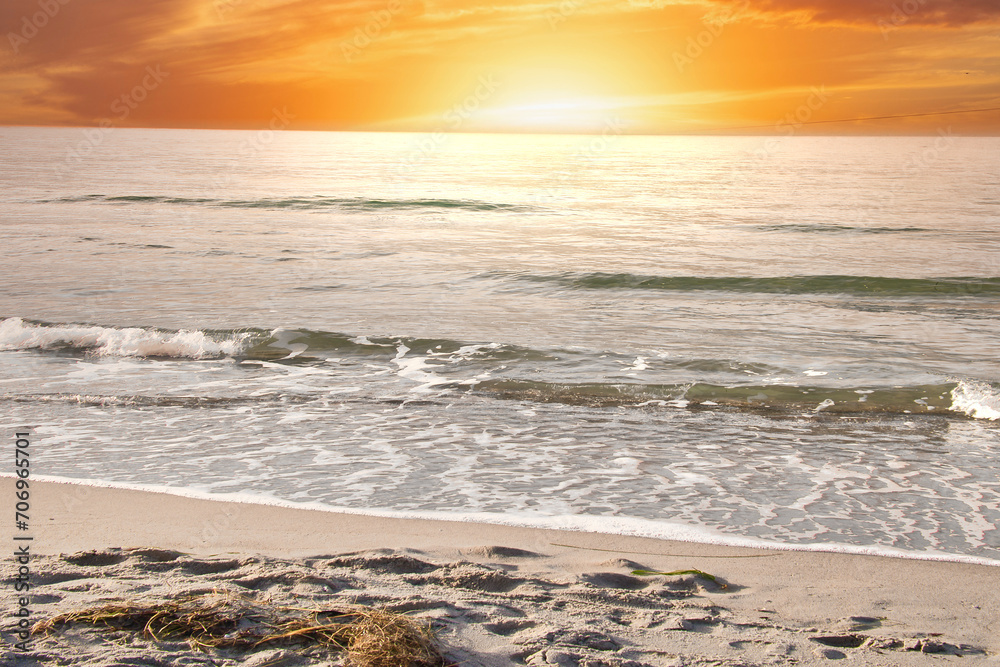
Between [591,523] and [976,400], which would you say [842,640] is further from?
[976,400]

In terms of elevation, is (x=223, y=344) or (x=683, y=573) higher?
(x=223, y=344)

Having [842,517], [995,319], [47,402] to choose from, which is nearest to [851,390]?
[842,517]

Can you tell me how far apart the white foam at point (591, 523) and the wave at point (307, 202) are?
26.4 meters

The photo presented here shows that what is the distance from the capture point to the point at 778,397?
29.5ft

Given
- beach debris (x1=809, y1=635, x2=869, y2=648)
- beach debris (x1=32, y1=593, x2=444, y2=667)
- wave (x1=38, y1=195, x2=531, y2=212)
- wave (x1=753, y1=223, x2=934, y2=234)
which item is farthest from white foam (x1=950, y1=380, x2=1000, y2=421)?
wave (x1=38, y1=195, x2=531, y2=212)

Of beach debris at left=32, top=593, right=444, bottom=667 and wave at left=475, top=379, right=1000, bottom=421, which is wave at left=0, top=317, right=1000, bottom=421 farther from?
beach debris at left=32, top=593, right=444, bottom=667

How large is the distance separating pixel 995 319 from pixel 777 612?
12.5 meters

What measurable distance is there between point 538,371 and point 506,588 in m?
6.08

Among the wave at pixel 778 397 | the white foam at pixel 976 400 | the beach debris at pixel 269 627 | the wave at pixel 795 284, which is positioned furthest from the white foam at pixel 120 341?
the white foam at pixel 976 400

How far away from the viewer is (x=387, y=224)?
26.7 m

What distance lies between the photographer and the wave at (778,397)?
27.9 feet

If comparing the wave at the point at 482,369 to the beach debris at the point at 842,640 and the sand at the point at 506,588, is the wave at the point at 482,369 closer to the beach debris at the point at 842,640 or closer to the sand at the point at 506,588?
the sand at the point at 506,588

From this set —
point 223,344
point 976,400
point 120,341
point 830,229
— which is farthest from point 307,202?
point 976,400

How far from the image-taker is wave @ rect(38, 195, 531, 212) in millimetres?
31344
